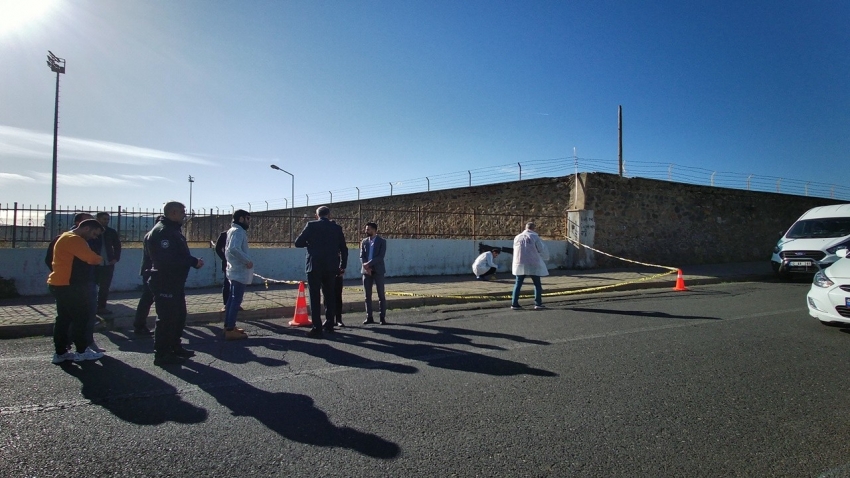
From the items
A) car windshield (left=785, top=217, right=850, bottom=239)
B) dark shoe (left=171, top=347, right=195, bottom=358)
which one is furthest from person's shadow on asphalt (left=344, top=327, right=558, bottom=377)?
car windshield (left=785, top=217, right=850, bottom=239)

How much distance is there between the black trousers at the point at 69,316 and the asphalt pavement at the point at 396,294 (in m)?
2.35

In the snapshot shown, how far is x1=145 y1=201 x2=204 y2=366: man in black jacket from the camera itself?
5184mm

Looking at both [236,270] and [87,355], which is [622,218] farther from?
[87,355]

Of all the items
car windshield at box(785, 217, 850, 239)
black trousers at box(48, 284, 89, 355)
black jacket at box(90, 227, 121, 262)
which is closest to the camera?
black trousers at box(48, 284, 89, 355)

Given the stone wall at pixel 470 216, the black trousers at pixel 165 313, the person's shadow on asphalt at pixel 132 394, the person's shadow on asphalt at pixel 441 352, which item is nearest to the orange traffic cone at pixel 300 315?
the person's shadow on asphalt at pixel 441 352

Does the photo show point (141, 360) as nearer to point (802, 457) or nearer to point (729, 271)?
point (802, 457)

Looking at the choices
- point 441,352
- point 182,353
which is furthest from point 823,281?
point 182,353

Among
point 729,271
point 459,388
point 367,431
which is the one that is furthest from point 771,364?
point 729,271

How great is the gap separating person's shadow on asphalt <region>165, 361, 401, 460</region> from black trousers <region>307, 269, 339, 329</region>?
1753mm

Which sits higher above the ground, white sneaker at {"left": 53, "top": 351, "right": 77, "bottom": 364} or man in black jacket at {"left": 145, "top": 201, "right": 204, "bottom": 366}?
man in black jacket at {"left": 145, "top": 201, "right": 204, "bottom": 366}

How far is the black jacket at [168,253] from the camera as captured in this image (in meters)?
5.20

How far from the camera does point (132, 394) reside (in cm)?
419

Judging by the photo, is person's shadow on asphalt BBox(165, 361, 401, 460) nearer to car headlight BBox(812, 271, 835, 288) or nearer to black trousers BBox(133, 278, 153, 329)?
black trousers BBox(133, 278, 153, 329)

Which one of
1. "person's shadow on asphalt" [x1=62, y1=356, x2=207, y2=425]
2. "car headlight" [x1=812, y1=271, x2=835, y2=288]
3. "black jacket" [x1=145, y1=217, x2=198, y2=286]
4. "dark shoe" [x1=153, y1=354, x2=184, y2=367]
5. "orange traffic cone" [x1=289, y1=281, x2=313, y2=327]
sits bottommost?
"person's shadow on asphalt" [x1=62, y1=356, x2=207, y2=425]
